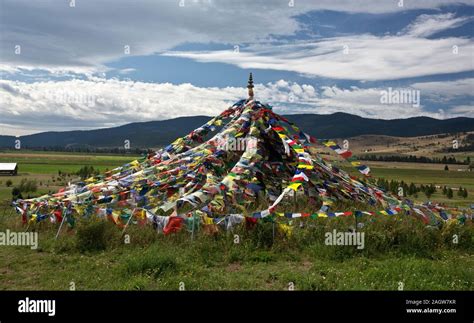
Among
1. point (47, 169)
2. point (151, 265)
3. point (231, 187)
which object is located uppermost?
point (231, 187)

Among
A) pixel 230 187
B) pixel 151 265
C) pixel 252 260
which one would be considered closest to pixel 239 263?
pixel 252 260

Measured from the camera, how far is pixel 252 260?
9.49m

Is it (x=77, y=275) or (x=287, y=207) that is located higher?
(x=287, y=207)

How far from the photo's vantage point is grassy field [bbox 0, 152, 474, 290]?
8.07m

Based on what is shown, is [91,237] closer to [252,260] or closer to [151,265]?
[151,265]

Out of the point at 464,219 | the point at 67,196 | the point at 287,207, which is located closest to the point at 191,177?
the point at 287,207

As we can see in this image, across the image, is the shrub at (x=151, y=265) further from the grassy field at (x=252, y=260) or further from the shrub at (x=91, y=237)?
the shrub at (x=91, y=237)


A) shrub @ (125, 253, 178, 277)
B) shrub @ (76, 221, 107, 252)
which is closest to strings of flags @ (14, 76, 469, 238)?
shrub @ (76, 221, 107, 252)

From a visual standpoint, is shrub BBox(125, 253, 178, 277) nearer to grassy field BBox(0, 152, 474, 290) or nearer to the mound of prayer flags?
grassy field BBox(0, 152, 474, 290)

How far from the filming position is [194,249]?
980cm

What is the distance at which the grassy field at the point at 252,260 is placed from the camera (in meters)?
8.07
